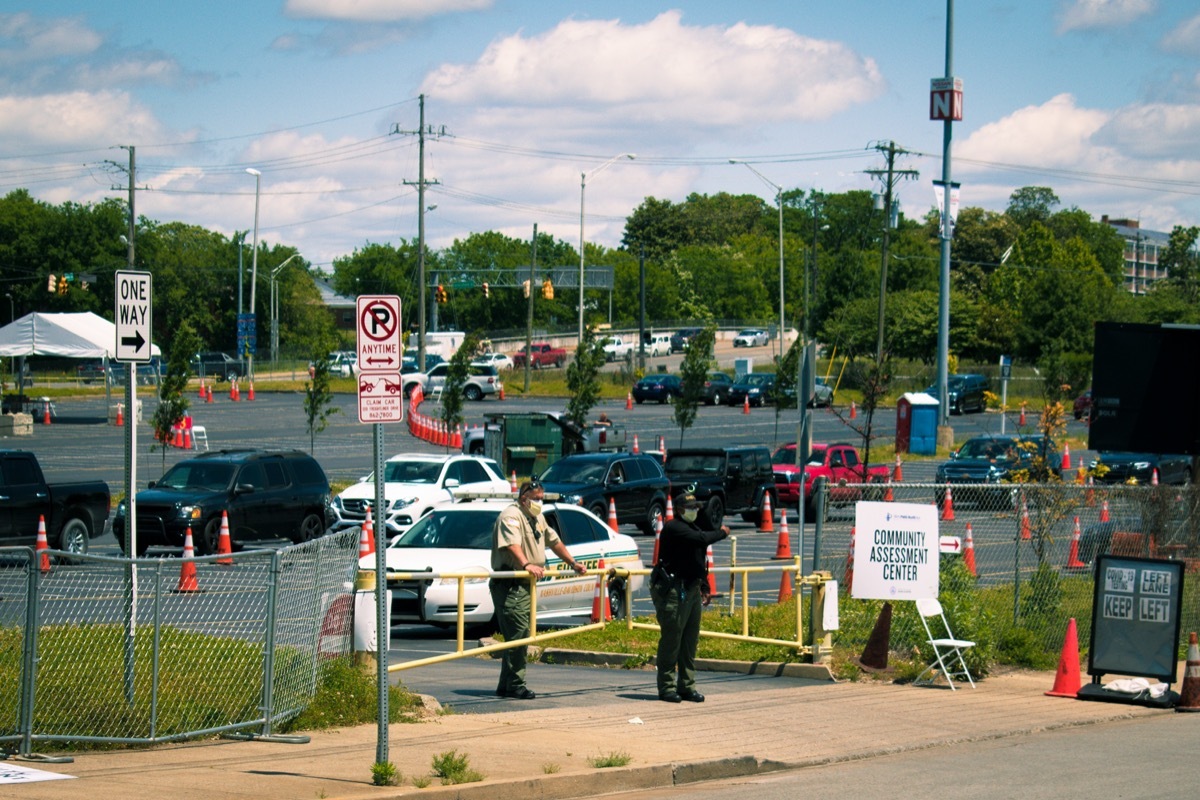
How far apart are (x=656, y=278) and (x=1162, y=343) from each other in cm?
11613

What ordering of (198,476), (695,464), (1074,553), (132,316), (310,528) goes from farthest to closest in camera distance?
(695,464), (310,528), (198,476), (1074,553), (132,316)

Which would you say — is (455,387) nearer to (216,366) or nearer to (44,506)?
(44,506)

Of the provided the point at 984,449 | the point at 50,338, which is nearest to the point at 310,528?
the point at 984,449

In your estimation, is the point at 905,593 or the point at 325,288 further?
the point at 325,288

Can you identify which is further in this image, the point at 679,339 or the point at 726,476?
the point at 679,339

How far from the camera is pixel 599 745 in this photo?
10719mm

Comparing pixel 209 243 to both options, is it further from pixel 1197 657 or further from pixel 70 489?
pixel 1197 657

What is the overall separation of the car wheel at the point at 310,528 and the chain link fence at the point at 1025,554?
478 inches

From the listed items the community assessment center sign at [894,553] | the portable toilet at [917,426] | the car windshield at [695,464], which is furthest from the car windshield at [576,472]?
the portable toilet at [917,426]

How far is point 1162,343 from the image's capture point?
1961 centimetres

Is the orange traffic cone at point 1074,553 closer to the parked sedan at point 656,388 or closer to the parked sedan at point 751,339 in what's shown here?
the parked sedan at point 656,388

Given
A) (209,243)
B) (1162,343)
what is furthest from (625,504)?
(209,243)

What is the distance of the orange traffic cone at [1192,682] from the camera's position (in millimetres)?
13445

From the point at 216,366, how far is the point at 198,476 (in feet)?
225
